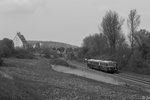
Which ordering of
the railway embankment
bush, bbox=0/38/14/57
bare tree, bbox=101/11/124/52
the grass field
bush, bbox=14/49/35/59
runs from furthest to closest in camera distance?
1. bush, bbox=14/49/35/59
2. bush, bbox=0/38/14/57
3. bare tree, bbox=101/11/124/52
4. the railway embankment
5. the grass field

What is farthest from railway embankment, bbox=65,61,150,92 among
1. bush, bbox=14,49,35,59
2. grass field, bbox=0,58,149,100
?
bush, bbox=14,49,35,59

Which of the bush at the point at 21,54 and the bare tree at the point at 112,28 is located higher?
the bare tree at the point at 112,28

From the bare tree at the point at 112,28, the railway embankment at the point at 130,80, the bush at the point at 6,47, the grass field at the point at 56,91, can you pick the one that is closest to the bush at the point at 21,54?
the bush at the point at 6,47

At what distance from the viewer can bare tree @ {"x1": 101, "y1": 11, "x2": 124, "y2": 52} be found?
63.1 metres

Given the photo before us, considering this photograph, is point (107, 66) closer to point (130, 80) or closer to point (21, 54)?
point (130, 80)

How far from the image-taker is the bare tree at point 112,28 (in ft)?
207

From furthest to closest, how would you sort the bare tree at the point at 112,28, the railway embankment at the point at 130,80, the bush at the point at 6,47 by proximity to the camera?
the bush at the point at 6,47 < the bare tree at the point at 112,28 < the railway embankment at the point at 130,80

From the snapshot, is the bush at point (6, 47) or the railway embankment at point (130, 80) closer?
Result: the railway embankment at point (130, 80)

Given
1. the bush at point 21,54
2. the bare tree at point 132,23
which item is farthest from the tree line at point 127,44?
the bush at point 21,54

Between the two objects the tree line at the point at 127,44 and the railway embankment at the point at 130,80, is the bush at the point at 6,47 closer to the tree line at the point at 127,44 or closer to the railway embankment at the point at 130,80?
the tree line at the point at 127,44

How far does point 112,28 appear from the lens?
64.2 metres

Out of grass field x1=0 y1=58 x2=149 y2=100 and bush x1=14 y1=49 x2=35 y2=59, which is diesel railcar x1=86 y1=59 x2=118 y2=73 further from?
bush x1=14 y1=49 x2=35 y2=59

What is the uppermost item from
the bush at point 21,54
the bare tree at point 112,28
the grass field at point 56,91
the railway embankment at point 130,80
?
the bare tree at point 112,28

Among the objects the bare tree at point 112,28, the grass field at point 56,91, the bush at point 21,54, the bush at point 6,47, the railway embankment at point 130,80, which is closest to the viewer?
the grass field at point 56,91
